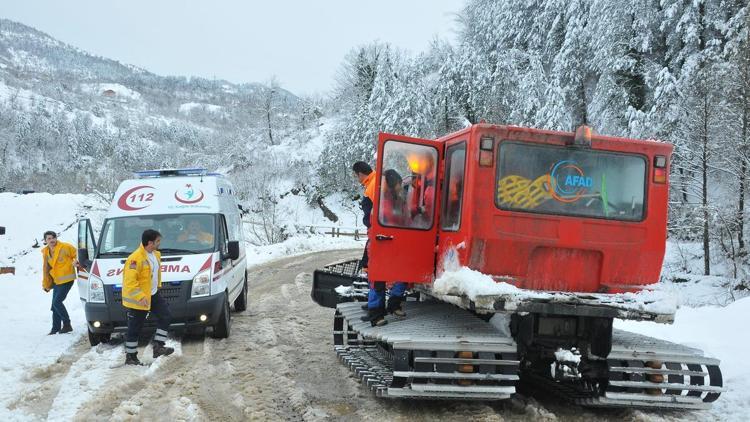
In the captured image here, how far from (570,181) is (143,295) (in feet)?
17.4

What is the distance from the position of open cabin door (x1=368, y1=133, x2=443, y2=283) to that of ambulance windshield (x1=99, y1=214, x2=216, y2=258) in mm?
4138

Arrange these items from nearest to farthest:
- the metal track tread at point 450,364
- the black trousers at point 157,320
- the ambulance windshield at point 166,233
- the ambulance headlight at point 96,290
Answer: the metal track tread at point 450,364 → the black trousers at point 157,320 → the ambulance headlight at point 96,290 → the ambulance windshield at point 166,233

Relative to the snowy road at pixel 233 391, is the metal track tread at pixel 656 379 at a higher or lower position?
higher

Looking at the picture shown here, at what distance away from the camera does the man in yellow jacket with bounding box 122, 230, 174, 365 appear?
7.77 metres

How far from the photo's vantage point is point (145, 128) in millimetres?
152875

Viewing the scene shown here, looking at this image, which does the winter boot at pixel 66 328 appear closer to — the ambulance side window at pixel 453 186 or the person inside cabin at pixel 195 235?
the person inside cabin at pixel 195 235

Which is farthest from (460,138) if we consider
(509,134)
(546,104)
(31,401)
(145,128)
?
(145,128)

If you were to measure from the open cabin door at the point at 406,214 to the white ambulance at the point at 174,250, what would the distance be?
11.6 feet

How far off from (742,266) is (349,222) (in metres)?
34.5

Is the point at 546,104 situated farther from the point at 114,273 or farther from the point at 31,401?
the point at 31,401

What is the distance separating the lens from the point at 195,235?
994 centimetres

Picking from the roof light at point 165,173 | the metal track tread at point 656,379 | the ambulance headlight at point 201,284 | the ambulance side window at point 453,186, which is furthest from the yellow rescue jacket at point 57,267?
the metal track tread at point 656,379

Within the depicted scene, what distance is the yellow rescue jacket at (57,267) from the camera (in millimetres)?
9867

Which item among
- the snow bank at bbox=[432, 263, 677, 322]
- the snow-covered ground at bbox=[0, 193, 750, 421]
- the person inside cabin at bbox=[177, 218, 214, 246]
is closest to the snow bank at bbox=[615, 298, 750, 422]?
the snow-covered ground at bbox=[0, 193, 750, 421]
